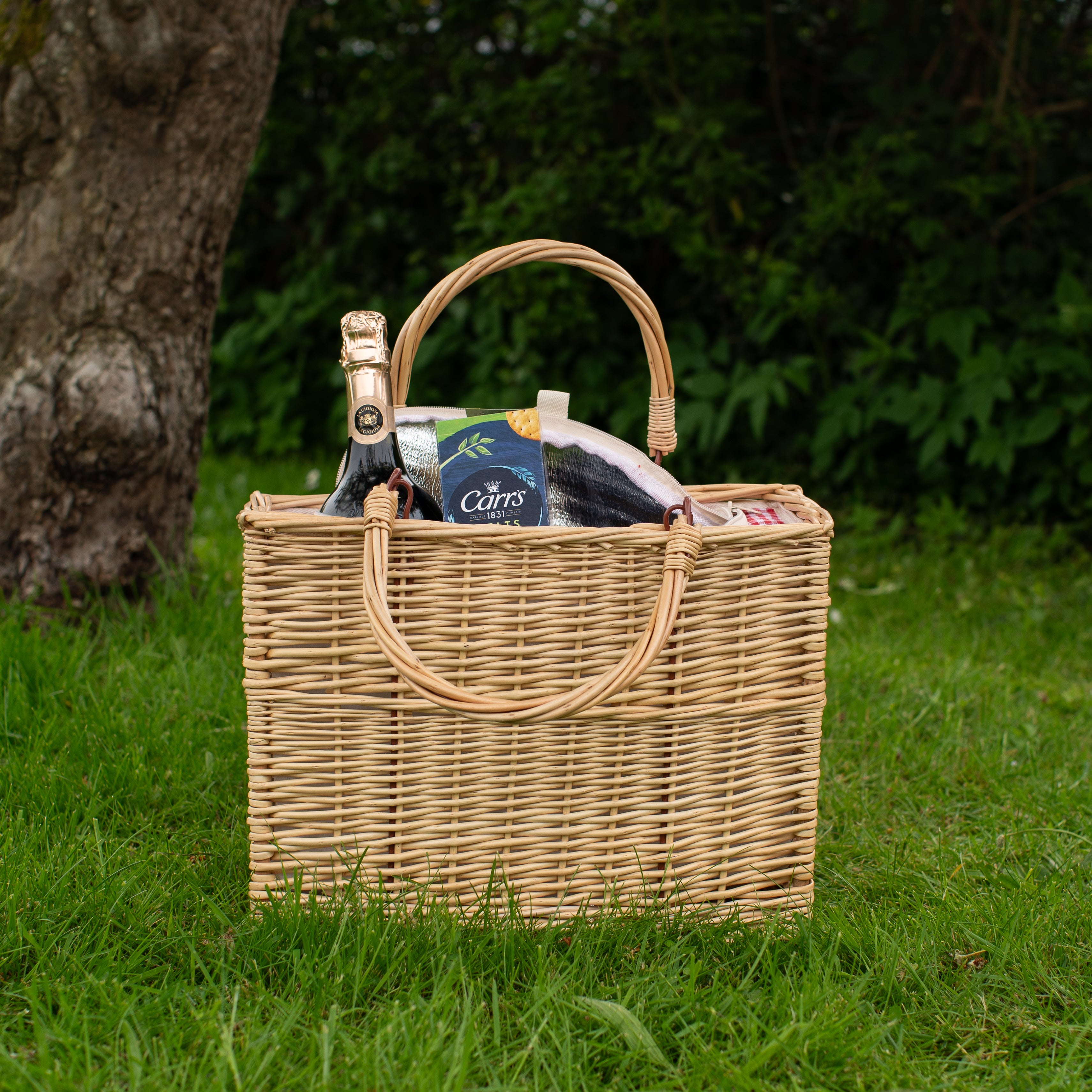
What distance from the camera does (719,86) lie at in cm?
370

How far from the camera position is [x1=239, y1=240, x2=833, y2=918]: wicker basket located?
1.24 m

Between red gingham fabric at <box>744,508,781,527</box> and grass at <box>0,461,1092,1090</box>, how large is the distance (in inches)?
21.8

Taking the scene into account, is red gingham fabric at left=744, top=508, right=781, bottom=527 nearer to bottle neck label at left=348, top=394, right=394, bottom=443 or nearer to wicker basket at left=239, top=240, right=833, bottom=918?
wicker basket at left=239, top=240, right=833, bottom=918

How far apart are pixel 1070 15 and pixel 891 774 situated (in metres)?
3.34

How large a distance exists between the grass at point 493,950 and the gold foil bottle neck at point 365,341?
700mm

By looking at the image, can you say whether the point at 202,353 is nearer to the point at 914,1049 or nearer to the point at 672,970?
the point at 672,970

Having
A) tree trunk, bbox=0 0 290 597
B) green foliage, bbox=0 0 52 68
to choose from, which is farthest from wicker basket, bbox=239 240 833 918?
green foliage, bbox=0 0 52 68

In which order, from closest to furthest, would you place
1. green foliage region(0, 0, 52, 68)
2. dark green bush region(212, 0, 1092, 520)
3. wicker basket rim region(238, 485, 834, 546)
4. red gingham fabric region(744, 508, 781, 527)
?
wicker basket rim region(238, 485, 834, 546), red gingham fabric region(744, 508, 781, 527), green foliage region(0, 0, 52, 68), dark green bush region(212, 0, 1092, 520)

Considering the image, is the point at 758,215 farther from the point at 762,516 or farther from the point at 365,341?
the point at 365,341

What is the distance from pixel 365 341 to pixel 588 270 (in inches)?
13.2

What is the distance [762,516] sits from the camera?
4.85ft

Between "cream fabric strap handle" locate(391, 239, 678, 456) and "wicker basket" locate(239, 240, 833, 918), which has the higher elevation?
"cream fabric strap handle" locate(391, 239, 678, 456)

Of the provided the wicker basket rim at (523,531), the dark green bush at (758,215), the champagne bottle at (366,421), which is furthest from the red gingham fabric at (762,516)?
the dark green bush at (758,215)

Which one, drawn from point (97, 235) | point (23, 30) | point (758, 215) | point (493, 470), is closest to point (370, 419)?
point (493, 470)
